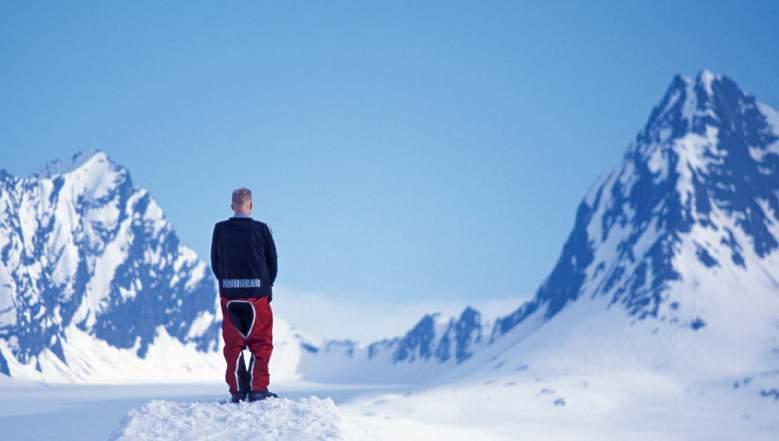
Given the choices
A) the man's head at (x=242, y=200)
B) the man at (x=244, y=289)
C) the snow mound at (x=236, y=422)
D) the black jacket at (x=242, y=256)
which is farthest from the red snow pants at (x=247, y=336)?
the man's head at (x=242, y=200)

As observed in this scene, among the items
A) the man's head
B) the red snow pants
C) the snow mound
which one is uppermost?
the man's head

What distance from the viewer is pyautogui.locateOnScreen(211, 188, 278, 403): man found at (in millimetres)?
25766

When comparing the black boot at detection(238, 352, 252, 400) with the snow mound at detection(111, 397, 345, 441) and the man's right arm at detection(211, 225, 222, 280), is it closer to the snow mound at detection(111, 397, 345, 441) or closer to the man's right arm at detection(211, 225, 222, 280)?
the snow mound at detection(111, 397, 345, 441)

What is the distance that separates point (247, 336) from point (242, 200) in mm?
3389

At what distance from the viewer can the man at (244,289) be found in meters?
25.8

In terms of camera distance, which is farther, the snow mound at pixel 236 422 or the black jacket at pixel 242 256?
the black jacket at pixel 242 256

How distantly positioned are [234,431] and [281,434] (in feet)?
3.61

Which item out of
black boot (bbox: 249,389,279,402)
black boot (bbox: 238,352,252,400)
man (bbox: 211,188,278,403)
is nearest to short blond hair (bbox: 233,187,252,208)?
man (bbox: 211,188,278,403)

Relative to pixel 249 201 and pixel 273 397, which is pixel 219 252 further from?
pixel 273 397

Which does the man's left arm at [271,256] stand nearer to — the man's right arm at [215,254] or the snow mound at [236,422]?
the man's right arm at [215,254]

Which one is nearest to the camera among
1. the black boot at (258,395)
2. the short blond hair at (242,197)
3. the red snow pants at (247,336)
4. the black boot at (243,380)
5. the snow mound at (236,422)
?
the snow mound at (236,422)

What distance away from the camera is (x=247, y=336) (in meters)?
25.8

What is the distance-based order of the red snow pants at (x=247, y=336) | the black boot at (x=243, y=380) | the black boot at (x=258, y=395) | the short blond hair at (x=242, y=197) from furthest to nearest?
the black boot at (x=258, y=395) → the black boot at (x=243, y=380) → the short blond hair at (x=242, y=197) → the red snow pants at (x=247, y=336)

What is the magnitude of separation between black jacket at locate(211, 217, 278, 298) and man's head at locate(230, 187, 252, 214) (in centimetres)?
23
